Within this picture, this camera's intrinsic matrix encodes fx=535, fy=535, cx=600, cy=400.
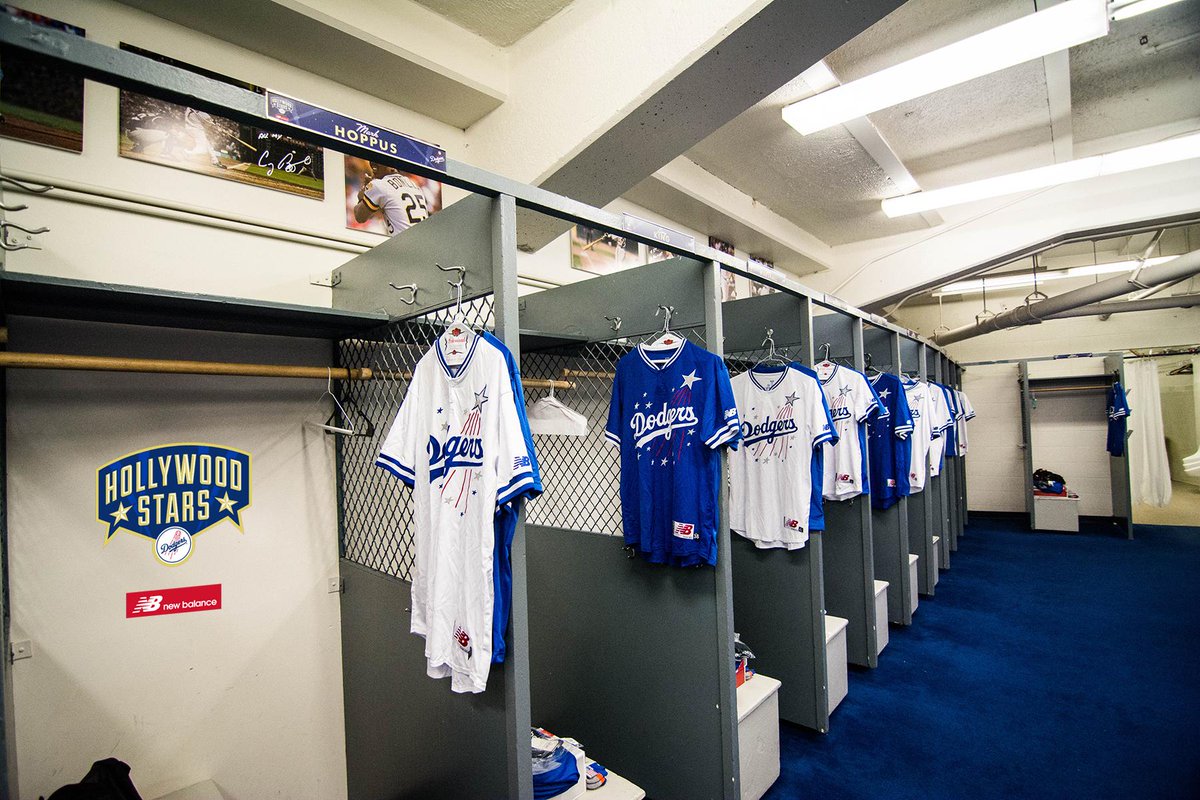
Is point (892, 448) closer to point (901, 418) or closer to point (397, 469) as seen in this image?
point (901, 418)

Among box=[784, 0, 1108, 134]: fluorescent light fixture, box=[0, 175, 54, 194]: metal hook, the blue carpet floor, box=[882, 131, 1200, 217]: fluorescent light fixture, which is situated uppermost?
box=[784, 0, 1108, 134]: fluorescent light fixture

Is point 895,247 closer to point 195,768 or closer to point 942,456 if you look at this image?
point 942,456

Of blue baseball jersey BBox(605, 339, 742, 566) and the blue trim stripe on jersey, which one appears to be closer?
the blue trim stripe on jersey

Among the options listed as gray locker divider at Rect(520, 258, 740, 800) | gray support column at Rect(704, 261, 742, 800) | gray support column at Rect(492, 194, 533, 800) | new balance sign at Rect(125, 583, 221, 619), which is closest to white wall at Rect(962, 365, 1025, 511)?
gray locker divider at Rect(520, 258, 740, 800)

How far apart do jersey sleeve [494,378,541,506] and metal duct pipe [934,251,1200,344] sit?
6504 millimetres

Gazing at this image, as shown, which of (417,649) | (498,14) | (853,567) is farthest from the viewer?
(853,567)

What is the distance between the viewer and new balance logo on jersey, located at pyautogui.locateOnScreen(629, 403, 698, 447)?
188 centimetres

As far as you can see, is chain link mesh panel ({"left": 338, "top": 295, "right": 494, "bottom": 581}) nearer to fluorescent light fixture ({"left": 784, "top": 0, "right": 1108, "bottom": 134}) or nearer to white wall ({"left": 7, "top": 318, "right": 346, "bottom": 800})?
white wall ({"left": 7, "top": 318, "right": 346, "bottom": 800})

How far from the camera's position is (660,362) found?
6.48 ft

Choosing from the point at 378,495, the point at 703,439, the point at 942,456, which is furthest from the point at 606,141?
A: the point at 942,456

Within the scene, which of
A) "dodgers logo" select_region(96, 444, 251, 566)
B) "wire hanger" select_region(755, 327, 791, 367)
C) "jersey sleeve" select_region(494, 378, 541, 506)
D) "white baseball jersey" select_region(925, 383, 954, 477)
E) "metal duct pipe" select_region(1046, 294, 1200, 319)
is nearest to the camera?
"jersey sleeve" select_region(494, 378, 541, 506)

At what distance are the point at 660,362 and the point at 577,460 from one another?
0.94m

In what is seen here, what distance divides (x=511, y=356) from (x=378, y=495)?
1095mm

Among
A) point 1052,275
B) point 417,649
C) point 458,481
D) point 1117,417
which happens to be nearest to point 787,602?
point 417,649
